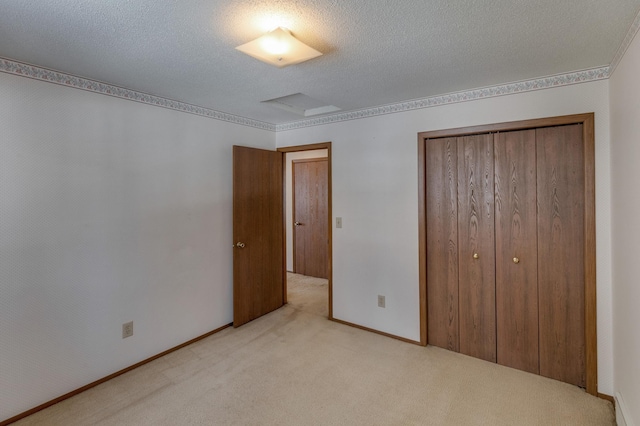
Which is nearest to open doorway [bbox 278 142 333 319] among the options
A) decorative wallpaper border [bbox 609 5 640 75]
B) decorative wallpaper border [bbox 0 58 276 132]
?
decorative wallpaper border [bbox 0 58 276 132]

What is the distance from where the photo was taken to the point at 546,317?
249cm

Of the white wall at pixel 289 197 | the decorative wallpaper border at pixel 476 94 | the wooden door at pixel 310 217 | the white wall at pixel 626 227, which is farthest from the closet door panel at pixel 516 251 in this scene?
the white wall at pixel 289 197

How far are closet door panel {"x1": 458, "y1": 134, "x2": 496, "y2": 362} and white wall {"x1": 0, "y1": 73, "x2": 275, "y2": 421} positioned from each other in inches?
95.7

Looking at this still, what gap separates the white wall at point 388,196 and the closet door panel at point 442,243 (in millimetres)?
133

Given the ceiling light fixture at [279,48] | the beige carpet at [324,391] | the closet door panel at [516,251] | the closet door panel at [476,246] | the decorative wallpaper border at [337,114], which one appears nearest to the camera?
the ceiling light fixture at [279,48]

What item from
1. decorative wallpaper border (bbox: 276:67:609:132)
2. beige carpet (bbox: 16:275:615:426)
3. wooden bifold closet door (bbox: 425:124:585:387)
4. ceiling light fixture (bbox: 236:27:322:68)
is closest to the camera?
ceiling light fixture (bbox: 236:27:322:68)

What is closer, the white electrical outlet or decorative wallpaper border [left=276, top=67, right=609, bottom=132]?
decorative wallpaper border [left=276, top=67, right=609, bottom=132]

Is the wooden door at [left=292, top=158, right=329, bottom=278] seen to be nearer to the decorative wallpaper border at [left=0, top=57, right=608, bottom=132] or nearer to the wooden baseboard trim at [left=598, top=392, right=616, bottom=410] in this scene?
the decorative wallpaper border at [left=0, top=57, right=608, bottom=132]

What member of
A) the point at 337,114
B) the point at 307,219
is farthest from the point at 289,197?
the point at 337,114

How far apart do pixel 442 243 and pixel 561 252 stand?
2.87 ft

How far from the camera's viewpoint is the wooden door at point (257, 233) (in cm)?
349

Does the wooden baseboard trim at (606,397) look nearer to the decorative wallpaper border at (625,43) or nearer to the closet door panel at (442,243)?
the closet door panel at (442,243)

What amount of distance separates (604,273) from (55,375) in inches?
155

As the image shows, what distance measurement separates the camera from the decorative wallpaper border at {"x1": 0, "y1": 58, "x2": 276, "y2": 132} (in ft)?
6.82
